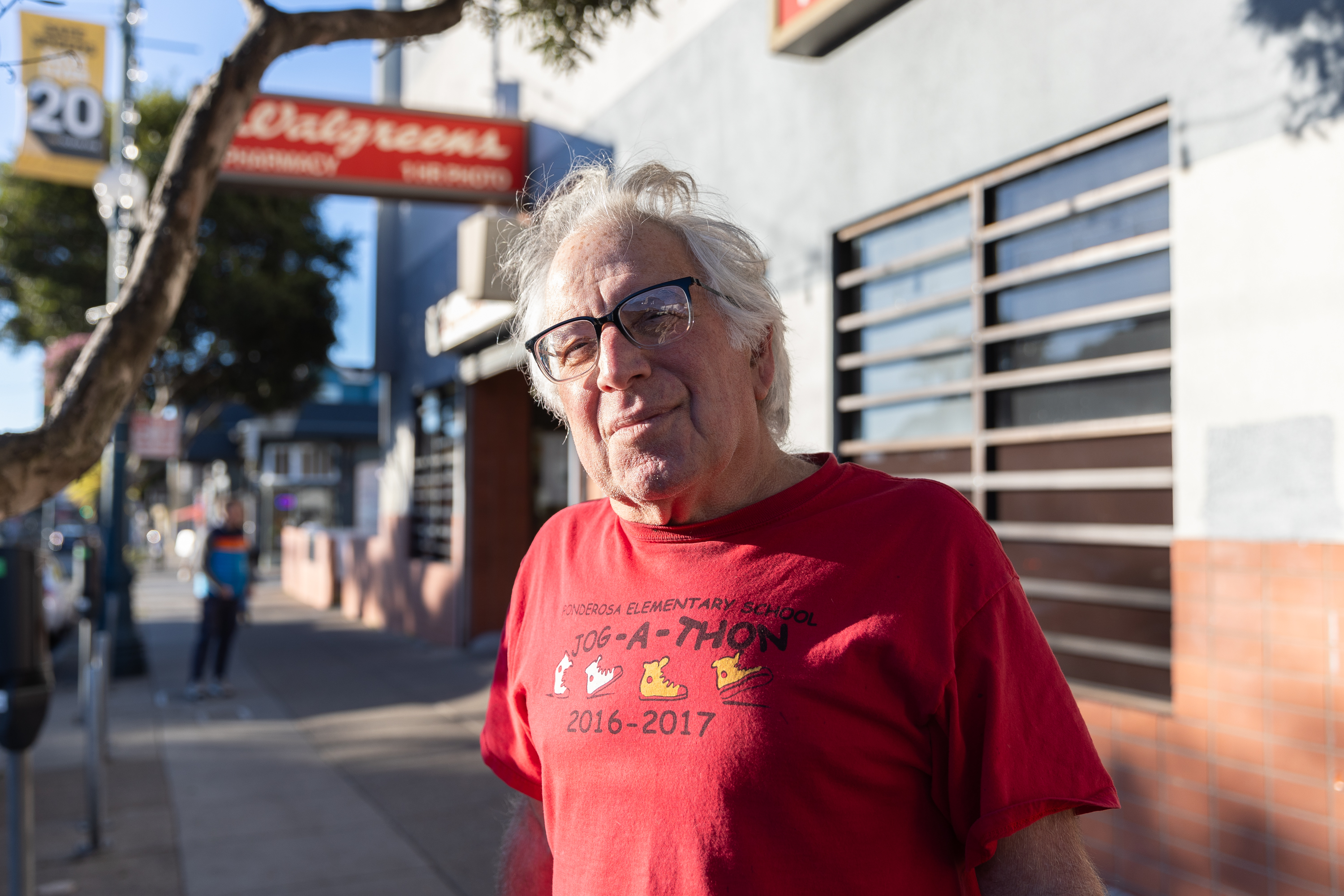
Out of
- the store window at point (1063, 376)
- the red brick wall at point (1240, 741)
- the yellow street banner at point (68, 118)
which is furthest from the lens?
the yellow street banner at point (68, 118)

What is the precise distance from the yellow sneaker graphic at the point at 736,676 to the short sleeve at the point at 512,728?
0.52 metres

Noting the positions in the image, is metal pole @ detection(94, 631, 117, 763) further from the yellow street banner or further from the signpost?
the signpost

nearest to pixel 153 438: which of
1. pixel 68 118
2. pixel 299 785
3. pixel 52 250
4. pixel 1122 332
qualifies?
pixel 52 250

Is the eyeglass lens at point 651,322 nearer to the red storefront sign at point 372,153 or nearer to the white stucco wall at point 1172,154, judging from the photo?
the white stucco wall at point 1172,154

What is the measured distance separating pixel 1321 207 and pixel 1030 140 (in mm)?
1337

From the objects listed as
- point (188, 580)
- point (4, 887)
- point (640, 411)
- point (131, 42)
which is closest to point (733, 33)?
point (640, 411)

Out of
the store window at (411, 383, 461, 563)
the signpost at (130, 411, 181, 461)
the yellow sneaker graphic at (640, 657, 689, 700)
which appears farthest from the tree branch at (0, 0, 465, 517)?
the signpost at (130, 411, 181, 461)

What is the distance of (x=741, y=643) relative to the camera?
152 centimetres

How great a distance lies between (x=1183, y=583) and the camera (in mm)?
3662

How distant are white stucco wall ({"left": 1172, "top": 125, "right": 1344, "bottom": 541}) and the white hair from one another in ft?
7.47

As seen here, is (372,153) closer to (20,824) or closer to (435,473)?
(435,473)

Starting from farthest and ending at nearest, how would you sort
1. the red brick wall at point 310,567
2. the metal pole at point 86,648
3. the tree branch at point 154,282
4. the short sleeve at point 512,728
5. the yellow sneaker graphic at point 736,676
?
the red brick wall at point 310,567
the metal pole at point 86,648
the tree branch at point 154,282
the short sleeve at point 512,728
the yellow sneaker graphic at point 736,676

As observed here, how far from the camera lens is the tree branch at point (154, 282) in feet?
8.21

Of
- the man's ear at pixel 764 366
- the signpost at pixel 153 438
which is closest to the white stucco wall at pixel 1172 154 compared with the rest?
the man's ear at pixel 764 366
